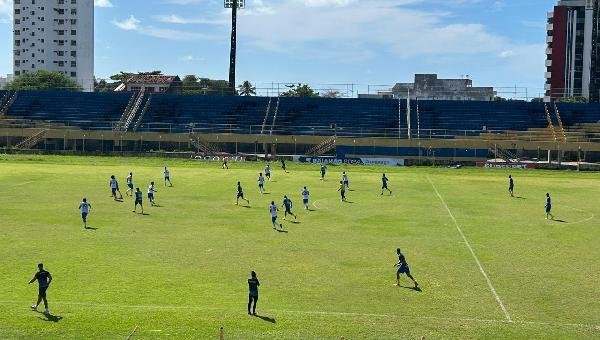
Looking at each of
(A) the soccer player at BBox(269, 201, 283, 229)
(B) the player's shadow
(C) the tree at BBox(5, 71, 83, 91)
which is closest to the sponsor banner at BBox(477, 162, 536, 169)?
(A) the soccer player at BBox(269, 201, 283, 229)

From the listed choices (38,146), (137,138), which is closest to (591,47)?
(137,138)

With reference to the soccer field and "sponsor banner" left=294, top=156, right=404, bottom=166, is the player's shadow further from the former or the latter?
"sponsor banner" left=294, top=156, right=404, bottom=166

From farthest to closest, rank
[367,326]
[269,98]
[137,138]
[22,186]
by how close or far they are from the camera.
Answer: [269,98] < [137,138] < [22,186] < [367,326]

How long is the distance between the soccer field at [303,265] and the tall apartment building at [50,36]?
4965 inches

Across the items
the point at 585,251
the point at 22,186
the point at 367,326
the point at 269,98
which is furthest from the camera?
the point at 269,98

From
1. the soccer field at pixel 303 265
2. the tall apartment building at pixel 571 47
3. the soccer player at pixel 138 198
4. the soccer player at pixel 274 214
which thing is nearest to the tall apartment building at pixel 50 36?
the tall apartment building at pixel 571 47

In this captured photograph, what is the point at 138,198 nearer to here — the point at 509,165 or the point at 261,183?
the point at 261,183

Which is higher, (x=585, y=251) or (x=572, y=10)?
(x=572, y=10)

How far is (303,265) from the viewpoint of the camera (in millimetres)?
24484

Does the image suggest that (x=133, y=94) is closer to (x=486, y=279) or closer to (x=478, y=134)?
(x=478, y=134)

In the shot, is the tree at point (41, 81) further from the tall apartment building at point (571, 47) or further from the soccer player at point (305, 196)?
the soccer player at point (305, 196)

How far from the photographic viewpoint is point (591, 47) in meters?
132

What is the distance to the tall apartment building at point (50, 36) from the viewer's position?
16150 centimetres

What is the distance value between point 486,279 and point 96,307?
1315 centimetres
